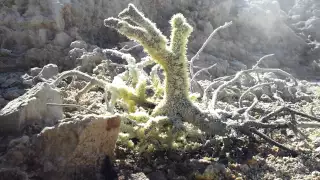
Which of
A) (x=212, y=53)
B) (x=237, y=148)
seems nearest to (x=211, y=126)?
(x=237, y=148)

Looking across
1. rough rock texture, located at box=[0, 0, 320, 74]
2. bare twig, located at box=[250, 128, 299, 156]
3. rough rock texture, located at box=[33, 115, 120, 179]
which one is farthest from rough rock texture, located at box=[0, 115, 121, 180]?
rough rock texture, located at box=[0, 0, 320, 74]

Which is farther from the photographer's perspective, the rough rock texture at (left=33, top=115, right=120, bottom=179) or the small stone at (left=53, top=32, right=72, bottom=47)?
the small stone at (left=53, top=32, right=72, bottom=47)

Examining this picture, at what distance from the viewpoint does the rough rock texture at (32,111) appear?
240 centimetres

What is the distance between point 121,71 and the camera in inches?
174

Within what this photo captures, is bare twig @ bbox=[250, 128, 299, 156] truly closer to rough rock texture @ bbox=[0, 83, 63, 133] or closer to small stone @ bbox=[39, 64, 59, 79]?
rough rock texture @ bbox=[0, 83, 63, 133]

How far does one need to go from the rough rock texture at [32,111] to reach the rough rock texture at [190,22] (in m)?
1.75

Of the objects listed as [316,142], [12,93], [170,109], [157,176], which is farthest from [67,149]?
[316,142]

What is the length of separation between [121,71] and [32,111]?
6.54 ft

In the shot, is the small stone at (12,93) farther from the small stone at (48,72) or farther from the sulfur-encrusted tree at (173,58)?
the sulfur-encrusted tree at (173,58)

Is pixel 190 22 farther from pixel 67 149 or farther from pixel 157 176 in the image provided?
pixel 67 149

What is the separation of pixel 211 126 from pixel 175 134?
279 mm

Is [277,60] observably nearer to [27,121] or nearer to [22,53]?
[22,53]

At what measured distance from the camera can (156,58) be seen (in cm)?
289

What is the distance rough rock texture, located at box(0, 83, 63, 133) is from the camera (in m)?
2.40
